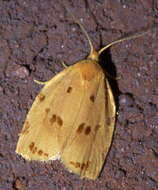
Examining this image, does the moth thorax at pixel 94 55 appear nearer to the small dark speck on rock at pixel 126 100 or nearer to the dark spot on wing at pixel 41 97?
the small dark speck on rock at pixel 126 100

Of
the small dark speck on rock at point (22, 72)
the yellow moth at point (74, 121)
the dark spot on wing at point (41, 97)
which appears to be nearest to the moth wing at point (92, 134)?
the yellow moth at point (74, 121)

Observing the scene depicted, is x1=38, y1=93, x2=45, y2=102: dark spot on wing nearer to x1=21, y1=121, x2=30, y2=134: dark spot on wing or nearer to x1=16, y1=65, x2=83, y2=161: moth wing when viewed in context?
x1=16, y1=65, x2=83, y2=161: moth wing

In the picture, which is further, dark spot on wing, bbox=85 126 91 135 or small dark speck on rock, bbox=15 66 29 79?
small dark speck on rock, bbox=15 66 29 79

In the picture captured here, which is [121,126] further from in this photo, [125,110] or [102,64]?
[102,64]

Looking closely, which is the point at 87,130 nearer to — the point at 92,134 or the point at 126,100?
the point at 92,134

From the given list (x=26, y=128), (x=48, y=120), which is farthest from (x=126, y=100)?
(x=26, y=128)

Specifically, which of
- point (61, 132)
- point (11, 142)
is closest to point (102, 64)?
point (61, 132)

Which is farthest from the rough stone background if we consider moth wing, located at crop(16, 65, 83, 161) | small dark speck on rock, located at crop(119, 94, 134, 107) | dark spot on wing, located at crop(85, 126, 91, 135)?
dark spot on wing, located at crop(85, 126, 91, 135)
